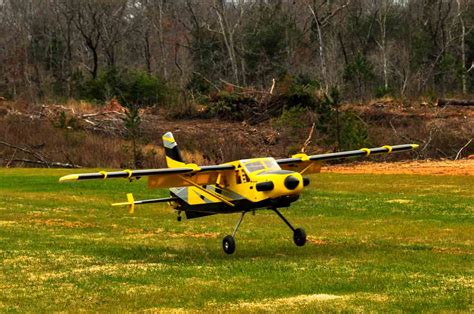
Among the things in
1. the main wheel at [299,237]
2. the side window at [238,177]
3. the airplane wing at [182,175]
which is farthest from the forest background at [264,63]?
the side window at [238,177]

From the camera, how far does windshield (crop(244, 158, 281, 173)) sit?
17105 mm

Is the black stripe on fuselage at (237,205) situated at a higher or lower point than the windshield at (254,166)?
lower

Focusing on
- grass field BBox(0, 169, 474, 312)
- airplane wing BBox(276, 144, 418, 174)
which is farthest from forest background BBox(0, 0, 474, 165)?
airplane wing BBox(276, 144, 418, 174)

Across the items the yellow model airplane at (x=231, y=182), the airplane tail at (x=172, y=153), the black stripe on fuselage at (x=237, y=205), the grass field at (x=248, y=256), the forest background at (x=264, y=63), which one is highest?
the forest background at (x=264, y=63)

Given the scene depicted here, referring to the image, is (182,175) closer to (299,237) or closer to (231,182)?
(231,182)

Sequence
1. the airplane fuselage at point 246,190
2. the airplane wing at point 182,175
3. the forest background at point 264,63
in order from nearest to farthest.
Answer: the airplane fuselage at point 246,190
the airplane wing at point 182,175
the forest background at point 264,63

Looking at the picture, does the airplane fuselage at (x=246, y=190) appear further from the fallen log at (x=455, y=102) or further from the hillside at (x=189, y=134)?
the fallen log at (x=455, y=102)

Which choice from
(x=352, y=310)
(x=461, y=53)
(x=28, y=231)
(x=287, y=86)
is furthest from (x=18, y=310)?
(x=461, y=53)

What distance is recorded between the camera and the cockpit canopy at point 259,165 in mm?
17062

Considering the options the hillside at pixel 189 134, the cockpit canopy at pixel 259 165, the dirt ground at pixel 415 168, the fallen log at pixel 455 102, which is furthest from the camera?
the fallen log at pixel 455 102

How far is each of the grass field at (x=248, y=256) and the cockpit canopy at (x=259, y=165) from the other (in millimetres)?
1920

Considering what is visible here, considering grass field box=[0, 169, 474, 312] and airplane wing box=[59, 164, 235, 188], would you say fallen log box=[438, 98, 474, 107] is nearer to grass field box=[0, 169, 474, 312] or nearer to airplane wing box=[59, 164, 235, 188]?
grass field box=[0, 169, 474, 312]

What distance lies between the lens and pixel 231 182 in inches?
695

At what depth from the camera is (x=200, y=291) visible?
1320 cm
